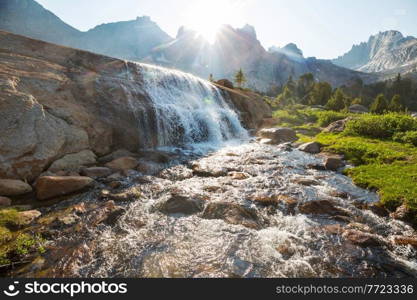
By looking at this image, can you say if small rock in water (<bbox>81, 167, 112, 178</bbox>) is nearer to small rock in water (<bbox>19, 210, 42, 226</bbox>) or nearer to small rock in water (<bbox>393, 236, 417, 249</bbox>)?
small rock in water (<bbox>19, 210, 42, 226</bbox>)

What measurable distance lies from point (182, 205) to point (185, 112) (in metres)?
13.6

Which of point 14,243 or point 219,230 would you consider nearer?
point 14,243

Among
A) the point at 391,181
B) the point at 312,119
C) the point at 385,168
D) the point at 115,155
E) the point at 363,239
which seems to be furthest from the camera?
the point at 312,119

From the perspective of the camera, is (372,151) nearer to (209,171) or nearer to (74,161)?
(209,171)

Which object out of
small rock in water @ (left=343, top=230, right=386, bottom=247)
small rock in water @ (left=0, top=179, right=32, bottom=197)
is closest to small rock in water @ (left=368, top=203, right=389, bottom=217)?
small rock in water @ (left=343, top=230, right=386, bottom=247)

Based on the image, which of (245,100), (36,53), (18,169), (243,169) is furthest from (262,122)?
(18,169)

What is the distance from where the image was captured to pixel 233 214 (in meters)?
7.93

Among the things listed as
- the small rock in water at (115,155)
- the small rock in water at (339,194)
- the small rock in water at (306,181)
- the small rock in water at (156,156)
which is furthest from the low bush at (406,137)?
the small rock in water at (115,155)

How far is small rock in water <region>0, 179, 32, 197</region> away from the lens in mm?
8719

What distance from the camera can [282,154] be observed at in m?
16.9

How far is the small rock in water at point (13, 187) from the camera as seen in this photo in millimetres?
8719

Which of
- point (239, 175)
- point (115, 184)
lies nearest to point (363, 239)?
point (239, 175)

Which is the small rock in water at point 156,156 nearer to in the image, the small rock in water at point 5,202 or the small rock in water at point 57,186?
the small rock in water at point 57,186

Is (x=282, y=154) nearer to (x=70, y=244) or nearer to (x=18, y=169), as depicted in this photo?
(x=70, y=244)
